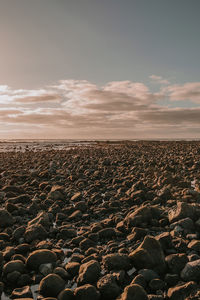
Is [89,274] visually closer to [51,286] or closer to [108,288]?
[108,288]

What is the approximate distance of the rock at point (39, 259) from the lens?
4.28m

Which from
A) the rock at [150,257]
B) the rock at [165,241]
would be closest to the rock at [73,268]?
the rock at [150,257]

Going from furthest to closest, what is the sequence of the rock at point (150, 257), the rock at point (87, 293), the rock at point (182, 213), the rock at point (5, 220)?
the rock at point (5, 220) < the rock at point (182, 213) < the rock at point (150, 257) < the rock at point (87, 293)

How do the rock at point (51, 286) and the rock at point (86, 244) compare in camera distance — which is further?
the rock at point (86, 244)

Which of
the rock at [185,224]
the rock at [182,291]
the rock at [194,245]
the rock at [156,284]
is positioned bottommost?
the rock at [156,284]

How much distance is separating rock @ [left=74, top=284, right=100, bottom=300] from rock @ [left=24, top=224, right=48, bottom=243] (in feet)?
7.59

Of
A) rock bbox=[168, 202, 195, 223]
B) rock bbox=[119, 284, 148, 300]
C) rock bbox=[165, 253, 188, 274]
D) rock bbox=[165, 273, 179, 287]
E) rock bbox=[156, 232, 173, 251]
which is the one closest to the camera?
rock bbox=[119, 284, 148, 300]

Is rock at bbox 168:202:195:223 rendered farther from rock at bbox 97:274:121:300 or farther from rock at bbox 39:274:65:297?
rock at bbox 39:274:65:297

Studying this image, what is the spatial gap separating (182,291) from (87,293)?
133cm

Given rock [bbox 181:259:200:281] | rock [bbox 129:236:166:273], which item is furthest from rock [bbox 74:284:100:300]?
rock [bbox 181:259:200:281]

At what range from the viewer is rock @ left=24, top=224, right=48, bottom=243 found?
215 inches

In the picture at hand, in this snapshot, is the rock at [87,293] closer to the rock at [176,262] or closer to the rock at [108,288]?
the rock at [108,288]

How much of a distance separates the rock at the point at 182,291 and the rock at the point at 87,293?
1041mm

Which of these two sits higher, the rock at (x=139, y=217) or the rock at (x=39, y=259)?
the rock at (x=139, y=217)
